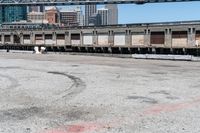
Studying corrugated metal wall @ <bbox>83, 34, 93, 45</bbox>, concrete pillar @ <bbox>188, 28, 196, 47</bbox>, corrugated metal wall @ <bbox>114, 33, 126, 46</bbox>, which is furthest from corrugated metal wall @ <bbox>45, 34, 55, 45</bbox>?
concrete pillar @ <bbox>188, 28, 196, 47</bbox>

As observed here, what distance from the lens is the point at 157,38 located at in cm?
7669

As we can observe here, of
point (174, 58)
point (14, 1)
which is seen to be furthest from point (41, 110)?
point (14, 1)

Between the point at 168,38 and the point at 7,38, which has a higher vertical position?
the point at 7,38

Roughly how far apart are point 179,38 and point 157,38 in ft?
16.9

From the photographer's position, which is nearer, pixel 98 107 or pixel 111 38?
pixel 98 107

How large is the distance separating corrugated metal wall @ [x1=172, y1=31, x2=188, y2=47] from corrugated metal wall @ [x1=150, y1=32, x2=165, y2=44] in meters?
2.46

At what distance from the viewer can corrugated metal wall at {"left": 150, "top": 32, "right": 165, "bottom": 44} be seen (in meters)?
75.6

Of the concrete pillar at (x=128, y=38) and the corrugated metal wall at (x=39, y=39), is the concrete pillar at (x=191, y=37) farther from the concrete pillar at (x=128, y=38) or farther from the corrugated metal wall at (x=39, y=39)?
the corrugated metal wall at (x=39, y=39)

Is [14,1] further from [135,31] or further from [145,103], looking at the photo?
[145,103]

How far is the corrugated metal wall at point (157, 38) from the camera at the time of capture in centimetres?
7556

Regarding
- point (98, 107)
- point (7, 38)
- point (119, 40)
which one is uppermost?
point (7, 38)

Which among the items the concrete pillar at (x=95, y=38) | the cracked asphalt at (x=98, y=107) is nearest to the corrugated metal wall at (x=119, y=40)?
the concrete pillar at (x=95, y=38)

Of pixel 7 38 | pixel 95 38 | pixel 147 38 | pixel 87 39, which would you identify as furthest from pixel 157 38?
pixel 7 38

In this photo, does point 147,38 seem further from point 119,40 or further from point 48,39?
point 48,39
